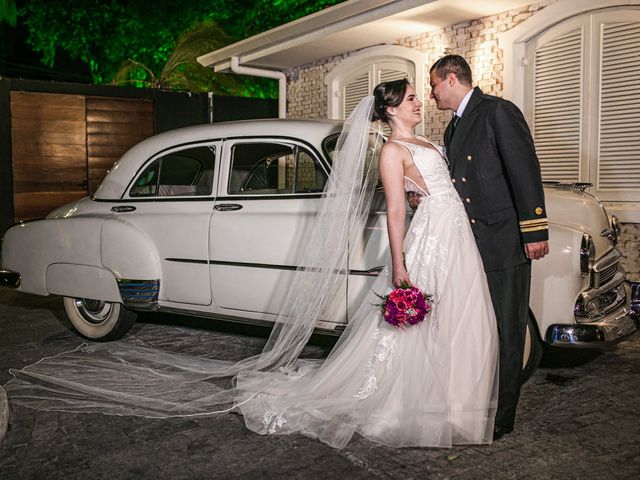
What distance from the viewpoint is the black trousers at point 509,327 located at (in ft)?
12.6

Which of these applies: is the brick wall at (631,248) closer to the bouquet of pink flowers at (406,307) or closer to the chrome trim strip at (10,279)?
the bouquet of pink flowers at (406,307)

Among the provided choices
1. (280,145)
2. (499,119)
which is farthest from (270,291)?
(499,119)

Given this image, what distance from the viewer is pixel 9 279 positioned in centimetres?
648

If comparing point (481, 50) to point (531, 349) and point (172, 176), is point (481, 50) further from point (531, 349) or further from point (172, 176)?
point (531, 349)

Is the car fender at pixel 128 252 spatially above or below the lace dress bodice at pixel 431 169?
below

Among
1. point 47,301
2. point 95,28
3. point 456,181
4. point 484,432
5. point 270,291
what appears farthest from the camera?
point 95,28

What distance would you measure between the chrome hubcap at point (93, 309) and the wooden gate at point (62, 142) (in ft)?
23.5

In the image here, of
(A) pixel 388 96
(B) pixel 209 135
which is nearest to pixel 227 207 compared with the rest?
(B) pixel 209 135

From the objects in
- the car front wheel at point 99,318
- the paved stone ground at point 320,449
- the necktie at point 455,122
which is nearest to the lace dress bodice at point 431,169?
the necktie at point 455,122

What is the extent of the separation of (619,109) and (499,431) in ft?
16.8

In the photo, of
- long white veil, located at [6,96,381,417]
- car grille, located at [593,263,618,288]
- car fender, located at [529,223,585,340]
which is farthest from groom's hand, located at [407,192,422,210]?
car grille, located at [593,263,618,288]

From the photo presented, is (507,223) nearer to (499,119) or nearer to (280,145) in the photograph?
(499,119)

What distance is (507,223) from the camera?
12.5ft

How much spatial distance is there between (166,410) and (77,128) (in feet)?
33.7
